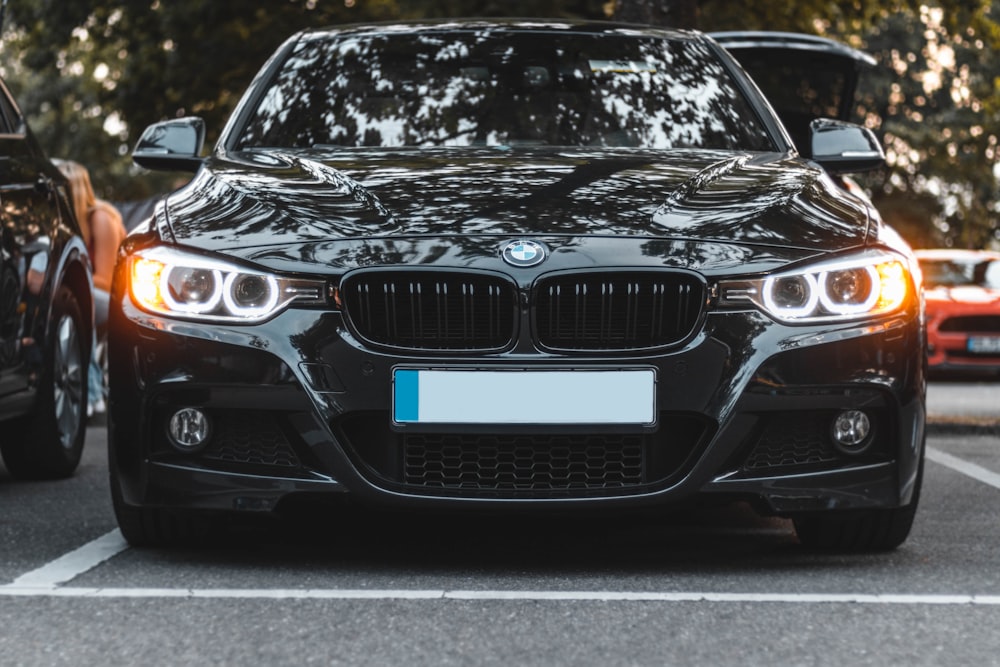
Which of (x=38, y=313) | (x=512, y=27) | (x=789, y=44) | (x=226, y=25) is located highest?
(x=512, y=27)

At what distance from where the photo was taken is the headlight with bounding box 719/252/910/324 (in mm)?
4508

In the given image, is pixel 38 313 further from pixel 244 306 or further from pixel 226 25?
pixel 226 25

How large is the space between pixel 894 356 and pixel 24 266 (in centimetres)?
322

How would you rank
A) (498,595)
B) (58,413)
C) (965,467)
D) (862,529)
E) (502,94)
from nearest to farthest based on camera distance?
(498,595), (862,529), (502,94), (58,413), (965,467)

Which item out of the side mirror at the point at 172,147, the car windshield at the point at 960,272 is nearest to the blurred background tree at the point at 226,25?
the car windshield at the point at 960,272

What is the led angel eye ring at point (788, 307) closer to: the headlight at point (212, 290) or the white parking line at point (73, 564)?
the headlight at point (212, 290)

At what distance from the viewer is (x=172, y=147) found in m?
5.86

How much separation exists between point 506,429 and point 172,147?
Result: 1984 mm

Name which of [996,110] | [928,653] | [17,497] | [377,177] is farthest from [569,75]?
[996,110]

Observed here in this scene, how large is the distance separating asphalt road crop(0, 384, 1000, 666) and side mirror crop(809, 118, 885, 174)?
119cm

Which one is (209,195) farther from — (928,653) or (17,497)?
(928,653)

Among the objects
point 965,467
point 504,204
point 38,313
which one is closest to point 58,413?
point 38,313

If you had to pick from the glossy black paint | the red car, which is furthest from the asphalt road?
the red car

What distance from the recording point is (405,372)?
4414 mm
